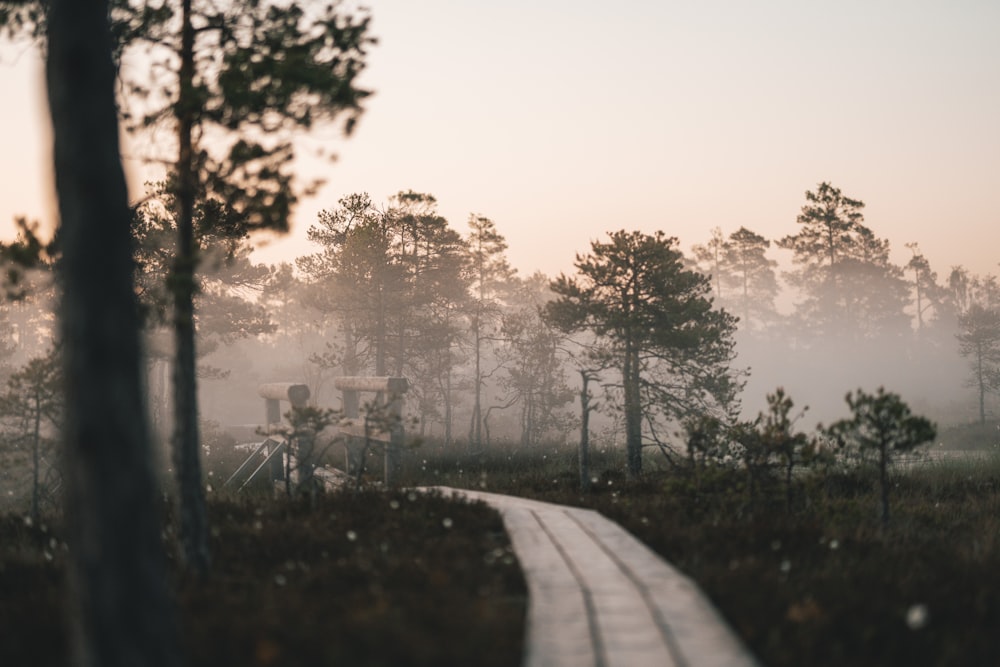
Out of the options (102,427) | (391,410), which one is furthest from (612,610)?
(391,410)

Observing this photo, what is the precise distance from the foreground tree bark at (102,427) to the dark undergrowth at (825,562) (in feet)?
13.2

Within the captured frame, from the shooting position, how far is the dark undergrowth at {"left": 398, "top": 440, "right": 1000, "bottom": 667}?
5.10 metres

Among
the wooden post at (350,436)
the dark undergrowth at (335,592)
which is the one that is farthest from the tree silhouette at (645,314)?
the dark undergrowth at (335,592)

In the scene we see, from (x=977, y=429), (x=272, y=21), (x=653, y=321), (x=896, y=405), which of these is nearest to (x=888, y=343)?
(x=977, y=429)

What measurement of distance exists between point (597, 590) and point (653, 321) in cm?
1518

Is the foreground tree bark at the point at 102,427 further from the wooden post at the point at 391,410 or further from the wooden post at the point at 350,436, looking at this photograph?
the wooden post at the point at 350,436

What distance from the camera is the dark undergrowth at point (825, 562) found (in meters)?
5.10

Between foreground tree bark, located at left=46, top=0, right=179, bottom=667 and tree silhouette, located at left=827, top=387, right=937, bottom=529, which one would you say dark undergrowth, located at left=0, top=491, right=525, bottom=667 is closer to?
foreground tree bark, located at left=46, top=0, right=179, bottom=667

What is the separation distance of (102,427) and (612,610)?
3873 millimetres

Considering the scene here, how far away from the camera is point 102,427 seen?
4086 mm

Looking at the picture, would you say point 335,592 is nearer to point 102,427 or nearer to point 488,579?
point 488,579

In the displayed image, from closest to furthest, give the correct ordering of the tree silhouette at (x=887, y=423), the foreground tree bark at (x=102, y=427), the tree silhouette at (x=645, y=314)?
the foreground tree bark at (x=102, y=427) → the tree silhouette at (x=887, y=423) → the tree silhouette at (x=645, y=314)

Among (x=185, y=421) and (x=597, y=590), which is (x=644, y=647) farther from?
(x=185, y=421)

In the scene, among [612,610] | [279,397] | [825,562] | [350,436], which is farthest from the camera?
[279,397]
